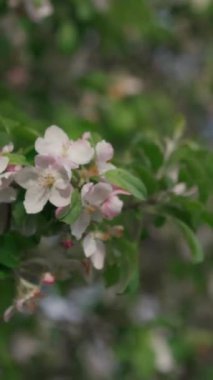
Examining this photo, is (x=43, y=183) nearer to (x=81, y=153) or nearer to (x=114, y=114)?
(x=81, y=153)

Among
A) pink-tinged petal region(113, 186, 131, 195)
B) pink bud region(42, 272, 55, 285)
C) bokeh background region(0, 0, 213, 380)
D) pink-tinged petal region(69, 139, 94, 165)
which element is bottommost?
bokeh background region(0, 0, 213, 380)

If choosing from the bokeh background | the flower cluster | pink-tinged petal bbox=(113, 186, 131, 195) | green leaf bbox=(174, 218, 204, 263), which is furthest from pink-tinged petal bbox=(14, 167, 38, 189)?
the bokeh background

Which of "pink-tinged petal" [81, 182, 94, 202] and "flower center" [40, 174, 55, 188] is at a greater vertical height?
"pink-tinged petal" [81, 182, 94, 202]

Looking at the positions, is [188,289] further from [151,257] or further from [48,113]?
[48,113]

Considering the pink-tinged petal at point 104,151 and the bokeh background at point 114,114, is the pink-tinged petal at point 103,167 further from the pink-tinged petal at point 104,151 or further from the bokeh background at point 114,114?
the bokeh background at point 114,114

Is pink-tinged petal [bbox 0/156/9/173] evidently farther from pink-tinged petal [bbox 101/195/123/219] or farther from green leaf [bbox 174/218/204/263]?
green leaf [bbox 174/218/204/263]

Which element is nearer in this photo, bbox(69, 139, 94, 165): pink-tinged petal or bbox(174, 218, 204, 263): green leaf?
bbox(69, 139, 94, 165): pink-tinged petal

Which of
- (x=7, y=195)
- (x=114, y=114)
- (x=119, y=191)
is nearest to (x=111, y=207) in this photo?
(x=119, y=191)

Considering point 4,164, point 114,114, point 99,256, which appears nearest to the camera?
point 4,164
